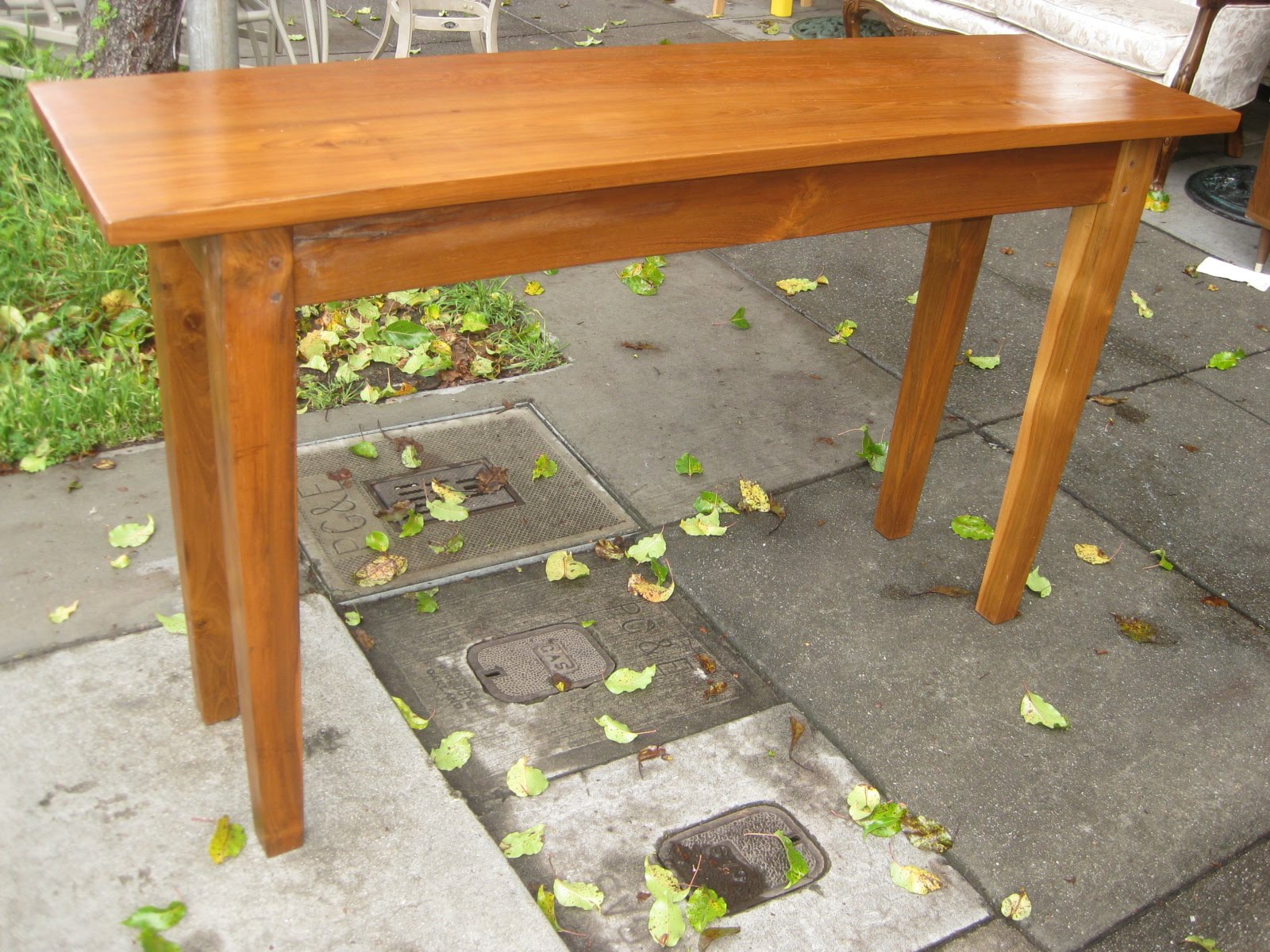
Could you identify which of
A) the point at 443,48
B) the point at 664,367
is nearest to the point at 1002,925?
the point at 664,367

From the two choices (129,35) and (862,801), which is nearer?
(862,801)

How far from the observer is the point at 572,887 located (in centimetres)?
202

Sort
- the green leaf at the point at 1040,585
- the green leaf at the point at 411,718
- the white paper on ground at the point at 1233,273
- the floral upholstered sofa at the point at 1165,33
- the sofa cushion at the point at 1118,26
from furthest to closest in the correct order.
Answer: the sofa cushion at the point at 1118,26 → the floral upholstered sofa at the point at 1165,33 → the white paper on ground at the point at 1233,273 → the green leaf at the point at 1040,585 → the green leaf at the point at 411,718

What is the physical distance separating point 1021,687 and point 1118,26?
373 centimetres

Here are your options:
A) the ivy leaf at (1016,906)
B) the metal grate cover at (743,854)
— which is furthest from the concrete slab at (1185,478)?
the metal grate cover at (743,854)

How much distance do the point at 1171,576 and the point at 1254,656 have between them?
305 millimetres

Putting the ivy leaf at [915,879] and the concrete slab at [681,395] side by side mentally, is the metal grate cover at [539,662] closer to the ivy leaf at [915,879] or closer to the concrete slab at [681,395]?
the concrete slab at [681,395]

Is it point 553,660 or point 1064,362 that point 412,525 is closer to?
point 553,660

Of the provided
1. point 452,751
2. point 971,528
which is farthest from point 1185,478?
point 452,751

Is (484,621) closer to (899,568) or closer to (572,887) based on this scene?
(572,887)

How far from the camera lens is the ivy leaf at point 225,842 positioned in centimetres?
198

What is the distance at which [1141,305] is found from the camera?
170 inches

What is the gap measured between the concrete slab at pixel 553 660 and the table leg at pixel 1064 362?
0.66 metres

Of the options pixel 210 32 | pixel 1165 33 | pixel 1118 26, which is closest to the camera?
pixel 210 32
